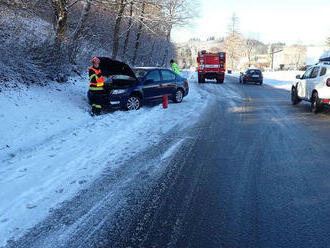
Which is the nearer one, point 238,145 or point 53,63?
point 238,145

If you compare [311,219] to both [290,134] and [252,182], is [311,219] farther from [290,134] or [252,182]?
[290,134]

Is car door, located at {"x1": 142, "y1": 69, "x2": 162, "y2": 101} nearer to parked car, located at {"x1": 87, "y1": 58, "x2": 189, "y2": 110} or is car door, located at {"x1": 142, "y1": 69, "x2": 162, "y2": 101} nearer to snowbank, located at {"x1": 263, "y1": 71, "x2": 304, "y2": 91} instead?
parked car, located at {"x1": 87, "y1": 58, "x2": 189, "y2": 110}

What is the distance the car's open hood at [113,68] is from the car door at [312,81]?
678 cm

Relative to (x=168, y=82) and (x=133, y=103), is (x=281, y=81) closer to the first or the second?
(x=168, y=82)

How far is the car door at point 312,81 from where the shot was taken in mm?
11545

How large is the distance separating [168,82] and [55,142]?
714 centimetres

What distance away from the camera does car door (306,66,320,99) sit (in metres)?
11.5

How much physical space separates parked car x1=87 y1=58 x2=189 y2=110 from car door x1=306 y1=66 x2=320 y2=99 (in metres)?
5.49

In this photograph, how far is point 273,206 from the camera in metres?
3.97

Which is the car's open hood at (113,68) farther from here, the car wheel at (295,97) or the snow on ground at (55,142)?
the car wheel at (295,97)

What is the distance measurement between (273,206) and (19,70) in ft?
31.5

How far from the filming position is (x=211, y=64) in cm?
2884

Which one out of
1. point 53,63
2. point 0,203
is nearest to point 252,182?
point 0,203

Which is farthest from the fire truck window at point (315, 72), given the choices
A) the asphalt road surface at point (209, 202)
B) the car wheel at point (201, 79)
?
the car wheel at point (201, 79)
